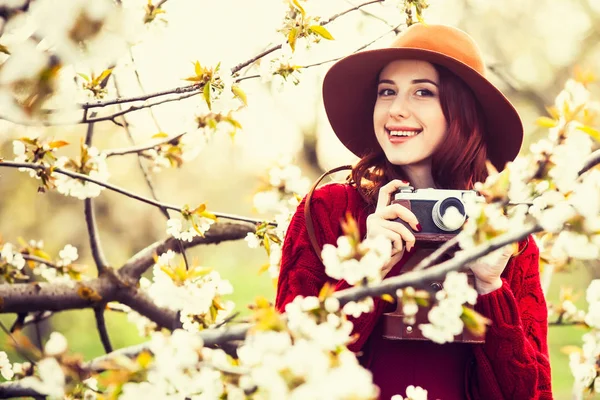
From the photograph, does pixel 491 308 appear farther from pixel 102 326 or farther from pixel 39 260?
pixel 39 260

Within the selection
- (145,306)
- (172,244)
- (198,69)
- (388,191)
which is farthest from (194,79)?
(145,306)

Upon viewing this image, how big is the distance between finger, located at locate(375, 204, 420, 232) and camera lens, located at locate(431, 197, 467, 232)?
1.5 inches

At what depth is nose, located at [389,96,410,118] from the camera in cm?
143

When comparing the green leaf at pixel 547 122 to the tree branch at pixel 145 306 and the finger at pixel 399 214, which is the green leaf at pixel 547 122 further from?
the tree branch at pixel 145 306

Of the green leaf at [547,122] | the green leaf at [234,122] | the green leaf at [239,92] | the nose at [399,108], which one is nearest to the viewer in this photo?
the green leaf at [547,122]

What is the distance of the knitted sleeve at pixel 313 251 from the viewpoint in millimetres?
1301

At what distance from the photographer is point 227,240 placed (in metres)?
2.02

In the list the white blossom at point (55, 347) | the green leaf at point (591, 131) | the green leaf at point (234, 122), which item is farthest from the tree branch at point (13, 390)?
the green leaf at point (234, 122)

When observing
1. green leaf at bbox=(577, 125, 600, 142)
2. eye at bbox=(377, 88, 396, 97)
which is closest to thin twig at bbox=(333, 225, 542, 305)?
green leaf at bbox=(577, 125, 600, 142)

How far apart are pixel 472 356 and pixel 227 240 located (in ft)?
2.90

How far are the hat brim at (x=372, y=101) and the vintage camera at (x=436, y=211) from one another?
13.6 inches

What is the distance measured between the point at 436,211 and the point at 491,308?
9.3 inches

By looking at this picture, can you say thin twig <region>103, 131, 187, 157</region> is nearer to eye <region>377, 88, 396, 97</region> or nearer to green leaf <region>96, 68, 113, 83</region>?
green leaf <region>96, 68, 113, 83</region>

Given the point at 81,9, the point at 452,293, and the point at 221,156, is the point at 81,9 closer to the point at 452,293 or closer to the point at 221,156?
the point at 452,293
